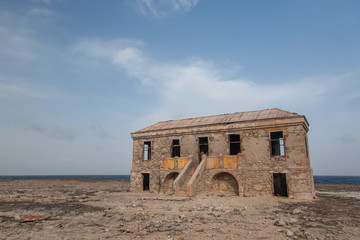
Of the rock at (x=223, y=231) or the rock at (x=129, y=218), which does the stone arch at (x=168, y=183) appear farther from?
the rock at (x=223, y=231)

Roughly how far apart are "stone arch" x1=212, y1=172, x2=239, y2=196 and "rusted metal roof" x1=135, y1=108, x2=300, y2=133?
4.01m

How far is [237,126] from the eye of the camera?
1855 centimetres

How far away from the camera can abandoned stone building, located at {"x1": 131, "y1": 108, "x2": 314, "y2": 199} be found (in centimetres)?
1647

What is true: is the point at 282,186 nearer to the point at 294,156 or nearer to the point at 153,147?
the point at 294,156

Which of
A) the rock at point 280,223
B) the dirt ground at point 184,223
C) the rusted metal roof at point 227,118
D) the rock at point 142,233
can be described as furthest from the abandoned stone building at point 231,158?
the rock at point 142,233

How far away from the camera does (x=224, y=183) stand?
18250 millimetres

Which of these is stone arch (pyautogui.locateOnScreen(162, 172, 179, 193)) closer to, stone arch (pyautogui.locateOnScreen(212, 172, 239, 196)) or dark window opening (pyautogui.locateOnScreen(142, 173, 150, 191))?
dark window opening (pyautogui.locateOnScreen(142, 173, 150, 191))

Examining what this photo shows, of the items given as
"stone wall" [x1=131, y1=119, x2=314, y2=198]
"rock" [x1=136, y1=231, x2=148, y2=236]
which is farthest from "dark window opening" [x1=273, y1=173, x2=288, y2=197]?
"rock" [x1=136, y1=231, x2=148, y2=236]

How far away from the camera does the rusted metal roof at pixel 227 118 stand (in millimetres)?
18312

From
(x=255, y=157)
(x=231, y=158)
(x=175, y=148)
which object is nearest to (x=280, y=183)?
(x=255, y=157)

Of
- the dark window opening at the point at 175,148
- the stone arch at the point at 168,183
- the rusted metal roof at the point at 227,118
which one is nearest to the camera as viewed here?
the rusted metal roof at the point at 227,118

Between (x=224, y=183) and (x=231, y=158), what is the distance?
201 centimetres

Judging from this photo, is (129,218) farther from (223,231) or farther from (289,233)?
(289,233)

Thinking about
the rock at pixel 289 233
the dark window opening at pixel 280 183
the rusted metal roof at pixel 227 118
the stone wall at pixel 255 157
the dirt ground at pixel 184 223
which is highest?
the rusted metal roof at pixel 227 118
